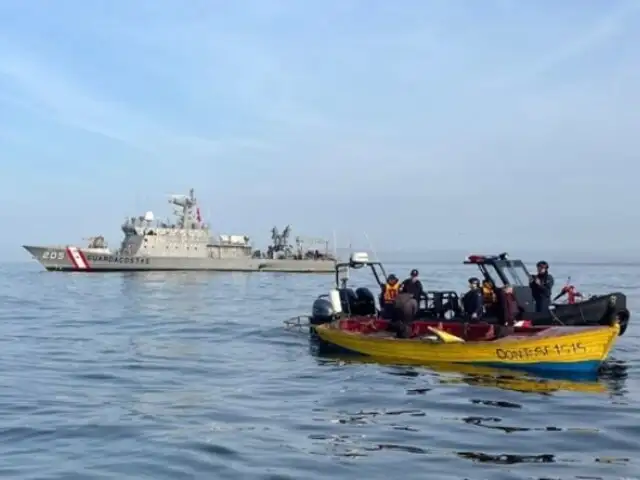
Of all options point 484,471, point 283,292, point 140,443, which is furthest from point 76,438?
point 283,292

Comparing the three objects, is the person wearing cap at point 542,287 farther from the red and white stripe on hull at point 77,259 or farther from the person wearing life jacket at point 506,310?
the red and white stripe on hull at point 77,259

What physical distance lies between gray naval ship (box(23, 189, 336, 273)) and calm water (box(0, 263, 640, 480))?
49141 millimetres

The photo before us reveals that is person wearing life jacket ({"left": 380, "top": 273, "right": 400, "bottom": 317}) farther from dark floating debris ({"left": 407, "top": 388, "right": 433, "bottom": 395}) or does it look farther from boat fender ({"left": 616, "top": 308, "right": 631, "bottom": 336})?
boat fender ({"left": 616, "top": 308, "right": 631, "bottom": 336})

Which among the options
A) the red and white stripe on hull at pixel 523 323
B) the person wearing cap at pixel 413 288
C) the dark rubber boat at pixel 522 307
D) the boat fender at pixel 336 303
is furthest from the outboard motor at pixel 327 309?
the red and white stripe on hull at pixel 523 323

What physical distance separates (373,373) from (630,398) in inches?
229

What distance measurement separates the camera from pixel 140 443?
12.0 meters

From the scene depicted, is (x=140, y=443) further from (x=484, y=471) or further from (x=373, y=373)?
(x=373, y=373)

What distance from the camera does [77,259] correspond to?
76938 mm

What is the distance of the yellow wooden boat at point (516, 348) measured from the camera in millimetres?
18188

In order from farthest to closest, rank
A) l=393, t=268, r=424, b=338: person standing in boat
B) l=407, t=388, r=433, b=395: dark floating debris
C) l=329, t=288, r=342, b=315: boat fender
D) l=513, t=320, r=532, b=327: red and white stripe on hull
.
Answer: l=329, t=288, r=342, b=315: boat fender < l=393, t=268, r=424, b=338: person standing in boat < l=513, t=320, r=532, b=327: red and white stripe on hull < l=407, t=388, r=433, b=395: dark floating debris

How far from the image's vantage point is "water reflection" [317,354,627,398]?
55.7 ft

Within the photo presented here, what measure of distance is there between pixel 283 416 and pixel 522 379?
6.51 metres

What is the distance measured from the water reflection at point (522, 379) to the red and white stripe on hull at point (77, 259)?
61.3m

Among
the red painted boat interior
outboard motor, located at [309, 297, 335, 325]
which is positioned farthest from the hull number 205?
the red painted boat interior
